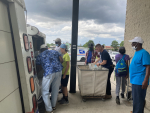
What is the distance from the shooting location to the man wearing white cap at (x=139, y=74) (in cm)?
209

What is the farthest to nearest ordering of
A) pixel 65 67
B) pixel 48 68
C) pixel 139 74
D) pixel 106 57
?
pixel 106 57 < pixel 65 67 < pixel 48 68 < pixel 139 74

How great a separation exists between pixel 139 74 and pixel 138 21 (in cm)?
196

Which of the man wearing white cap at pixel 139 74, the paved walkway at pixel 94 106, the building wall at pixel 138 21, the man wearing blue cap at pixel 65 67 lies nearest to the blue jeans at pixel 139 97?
the man wearing white cap at pixel 139 74

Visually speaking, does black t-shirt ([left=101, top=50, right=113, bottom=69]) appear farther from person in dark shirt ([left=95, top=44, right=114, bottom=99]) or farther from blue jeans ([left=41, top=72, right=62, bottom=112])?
blue jeans ([left=41, top=72, right=62, bottom=112])

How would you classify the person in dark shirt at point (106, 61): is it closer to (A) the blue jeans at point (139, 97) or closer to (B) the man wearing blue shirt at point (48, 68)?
(A) the blue jeans at point (139, 97)

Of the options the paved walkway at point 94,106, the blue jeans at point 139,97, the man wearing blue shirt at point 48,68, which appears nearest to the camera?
the blue jeans at point 139,97

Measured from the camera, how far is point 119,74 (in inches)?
124

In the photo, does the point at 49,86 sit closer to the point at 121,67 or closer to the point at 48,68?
the point at 48,68

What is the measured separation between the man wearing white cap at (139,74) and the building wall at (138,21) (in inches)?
33.2

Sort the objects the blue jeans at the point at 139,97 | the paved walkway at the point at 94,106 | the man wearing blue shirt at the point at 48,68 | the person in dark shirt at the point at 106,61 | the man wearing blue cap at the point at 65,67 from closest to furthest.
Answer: the blue jeans at the point at 139,97
the man wearing blue shirt at the point at 48,68
the paved walkway at the point at 94,106
the man wearing blue cap at the point at 65,67
the person in dark shirt at the point at 106,61

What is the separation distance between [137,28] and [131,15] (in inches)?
26.5

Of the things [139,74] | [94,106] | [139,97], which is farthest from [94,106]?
[139,74]

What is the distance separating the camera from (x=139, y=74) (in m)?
2.19

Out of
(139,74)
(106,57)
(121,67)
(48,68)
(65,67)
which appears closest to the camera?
(139,74)
